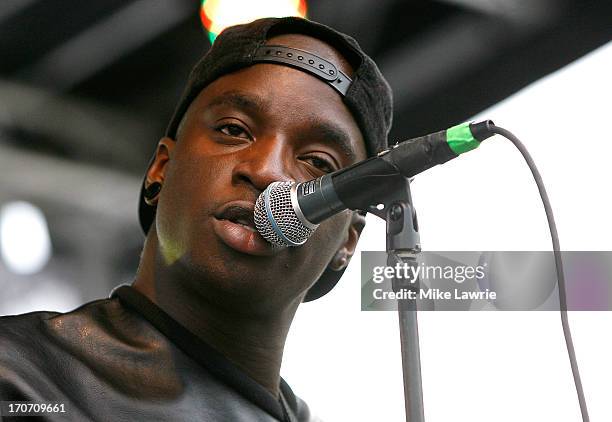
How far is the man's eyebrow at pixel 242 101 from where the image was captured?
1.97 m

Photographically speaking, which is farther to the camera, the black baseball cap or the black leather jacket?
the black baseball cap

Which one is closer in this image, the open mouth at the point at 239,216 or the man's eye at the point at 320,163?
the open mouth at the point at 239,216

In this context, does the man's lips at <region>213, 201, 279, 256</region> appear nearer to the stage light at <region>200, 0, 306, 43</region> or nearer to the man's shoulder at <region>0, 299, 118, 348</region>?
the man's shoulder at <region>0, 299, 118, 348</region>

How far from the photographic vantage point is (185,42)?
2.96 meters

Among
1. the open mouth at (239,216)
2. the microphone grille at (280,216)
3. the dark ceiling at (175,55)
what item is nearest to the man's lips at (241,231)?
the open mouth at (239,216)

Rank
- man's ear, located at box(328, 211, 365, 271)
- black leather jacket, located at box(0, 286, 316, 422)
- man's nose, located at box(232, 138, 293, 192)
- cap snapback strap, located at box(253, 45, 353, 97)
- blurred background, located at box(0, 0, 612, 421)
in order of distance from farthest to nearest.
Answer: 1. blurred background, located at box(0, 0, 612, 421)
2. man's ear, located at box(328, 211, 365, 271)
3. cap snapback strap, located at box(253, 45, 353, 97)
4. man's nose, located at box(232, 138, 293, 192)
5. black leather jacket, located at box(0, 286, 316, 422)

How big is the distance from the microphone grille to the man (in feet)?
0.42

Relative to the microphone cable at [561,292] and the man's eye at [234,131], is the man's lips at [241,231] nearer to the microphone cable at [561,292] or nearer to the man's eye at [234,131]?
the man's eye at [234,131]

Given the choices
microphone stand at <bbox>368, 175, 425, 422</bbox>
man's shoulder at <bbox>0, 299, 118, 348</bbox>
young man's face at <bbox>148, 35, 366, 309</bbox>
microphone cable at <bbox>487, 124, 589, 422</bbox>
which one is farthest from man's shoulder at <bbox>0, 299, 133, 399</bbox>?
microphone cable at <bbox>487, 124, 589, 422</bbox>

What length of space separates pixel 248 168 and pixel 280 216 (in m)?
0.27

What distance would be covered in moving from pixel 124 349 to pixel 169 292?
179 mm

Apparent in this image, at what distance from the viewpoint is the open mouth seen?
1.77m

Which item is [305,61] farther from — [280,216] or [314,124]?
[280,216]

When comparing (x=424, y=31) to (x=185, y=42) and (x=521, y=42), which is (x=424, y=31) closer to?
(x=521, y=42)
